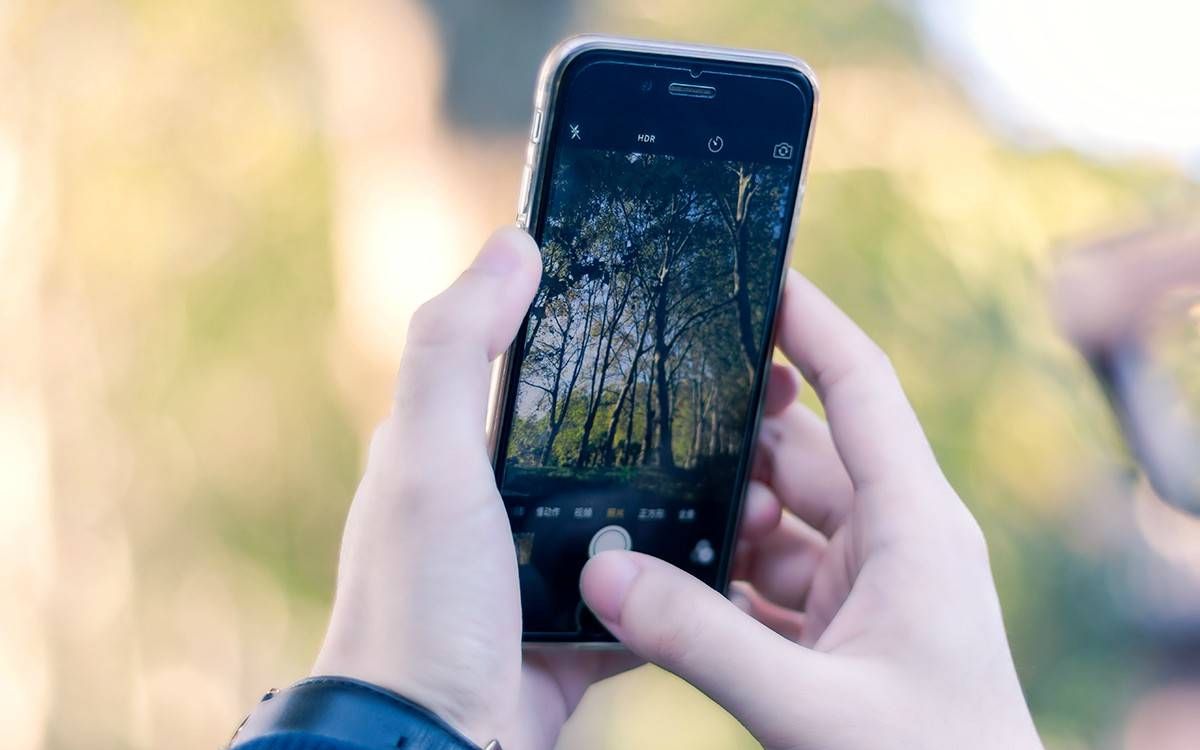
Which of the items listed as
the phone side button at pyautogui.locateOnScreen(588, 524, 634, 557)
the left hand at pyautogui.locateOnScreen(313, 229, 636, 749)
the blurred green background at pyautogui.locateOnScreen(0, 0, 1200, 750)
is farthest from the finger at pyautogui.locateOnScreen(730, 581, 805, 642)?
the blurred green background at pyautogui.locateOnScreen(0, 0, 1200, 750)

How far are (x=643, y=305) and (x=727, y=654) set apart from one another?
206 millimetres

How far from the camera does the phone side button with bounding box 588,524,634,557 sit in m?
0.60

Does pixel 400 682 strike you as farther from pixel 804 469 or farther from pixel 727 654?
pixel 804 469

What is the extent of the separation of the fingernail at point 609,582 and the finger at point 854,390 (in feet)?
0.52

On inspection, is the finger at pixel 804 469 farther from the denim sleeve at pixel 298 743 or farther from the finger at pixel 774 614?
the denim sleeve at pixel 298 743

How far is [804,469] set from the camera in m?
0.69

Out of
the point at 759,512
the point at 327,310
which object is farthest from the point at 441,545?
the point at 327,310

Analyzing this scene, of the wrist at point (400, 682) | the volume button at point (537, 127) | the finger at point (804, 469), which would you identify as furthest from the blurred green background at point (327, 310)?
the wrist at point (400, 682)

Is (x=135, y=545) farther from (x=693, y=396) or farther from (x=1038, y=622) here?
(x=1038, y=622)

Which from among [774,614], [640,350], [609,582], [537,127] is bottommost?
[774,614]

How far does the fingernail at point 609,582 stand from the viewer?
1.70ft

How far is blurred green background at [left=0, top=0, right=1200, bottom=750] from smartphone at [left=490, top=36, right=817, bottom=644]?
1.98 ft

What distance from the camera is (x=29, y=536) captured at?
119cm

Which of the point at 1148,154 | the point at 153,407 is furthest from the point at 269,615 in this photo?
the point at 1148,154
